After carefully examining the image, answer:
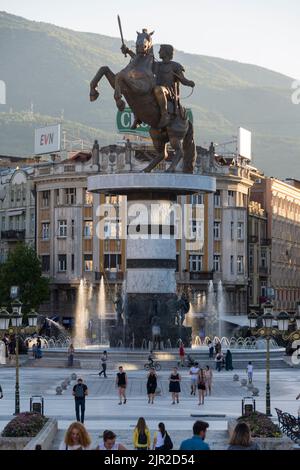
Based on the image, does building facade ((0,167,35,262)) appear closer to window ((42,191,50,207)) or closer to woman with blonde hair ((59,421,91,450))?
window ((42,191,50,207))

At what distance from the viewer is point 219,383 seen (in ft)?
212

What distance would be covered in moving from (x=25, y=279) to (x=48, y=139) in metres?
22.5

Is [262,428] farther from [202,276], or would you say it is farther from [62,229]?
[62,229]

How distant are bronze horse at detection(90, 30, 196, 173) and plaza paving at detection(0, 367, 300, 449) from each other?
11.3 m

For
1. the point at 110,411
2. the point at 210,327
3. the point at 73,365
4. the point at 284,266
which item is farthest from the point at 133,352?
the point at 284,266

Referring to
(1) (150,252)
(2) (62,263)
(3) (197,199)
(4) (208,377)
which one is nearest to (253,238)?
(3) (197,199)

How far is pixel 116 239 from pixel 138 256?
56742mm

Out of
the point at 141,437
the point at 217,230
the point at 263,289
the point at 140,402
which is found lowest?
the point at 140,402

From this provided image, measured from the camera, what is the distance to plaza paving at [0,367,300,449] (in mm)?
41531

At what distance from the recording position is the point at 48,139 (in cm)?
14238

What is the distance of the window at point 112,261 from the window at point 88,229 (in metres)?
2.44
